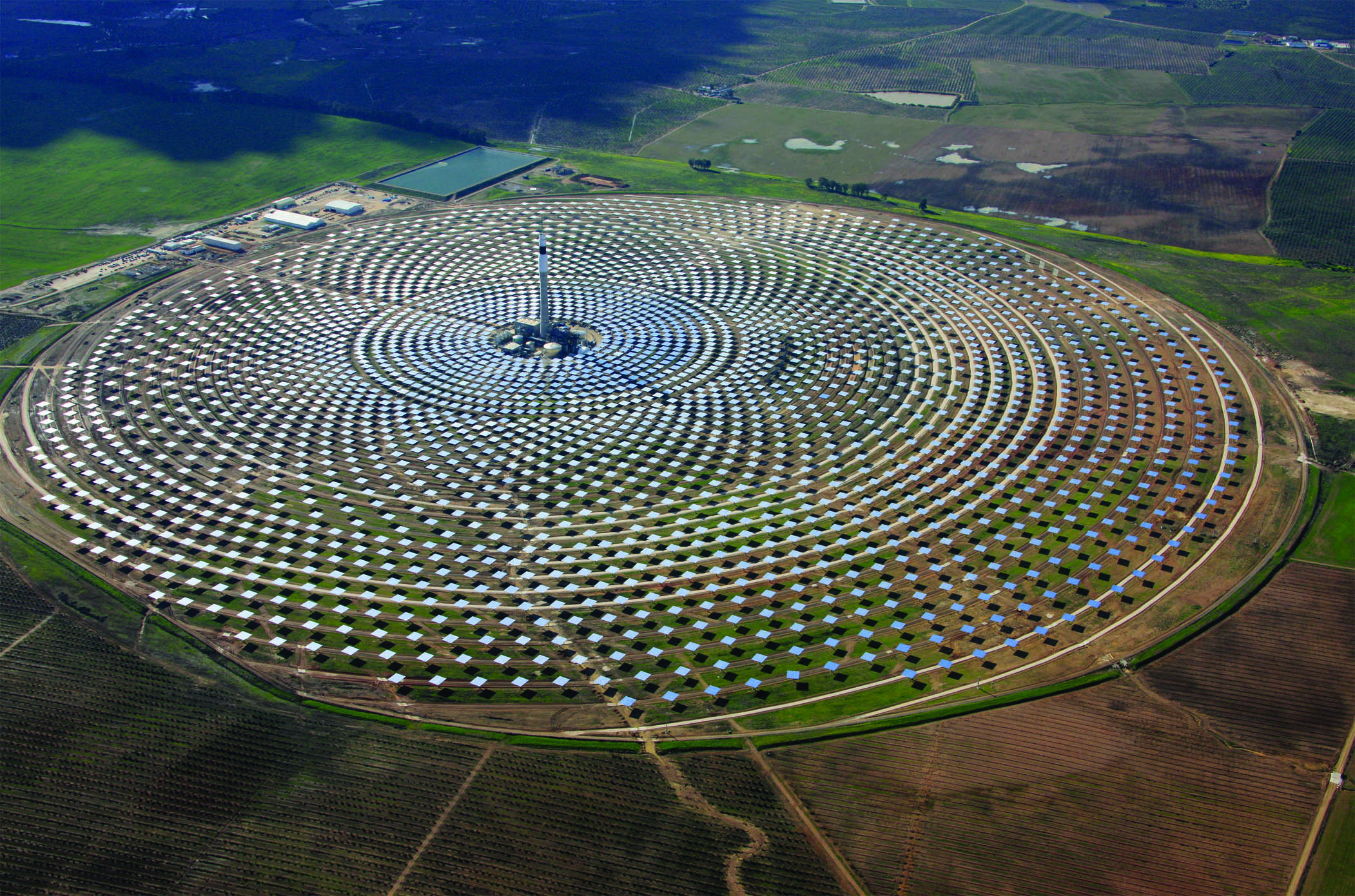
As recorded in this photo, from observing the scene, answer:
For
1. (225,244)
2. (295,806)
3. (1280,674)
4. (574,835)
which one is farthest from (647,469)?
(225,244)

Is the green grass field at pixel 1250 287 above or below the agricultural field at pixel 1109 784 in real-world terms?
above

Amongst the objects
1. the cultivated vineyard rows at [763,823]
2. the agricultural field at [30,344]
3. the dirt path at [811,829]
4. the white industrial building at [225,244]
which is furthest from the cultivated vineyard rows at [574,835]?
the white industrial building at [225,244]

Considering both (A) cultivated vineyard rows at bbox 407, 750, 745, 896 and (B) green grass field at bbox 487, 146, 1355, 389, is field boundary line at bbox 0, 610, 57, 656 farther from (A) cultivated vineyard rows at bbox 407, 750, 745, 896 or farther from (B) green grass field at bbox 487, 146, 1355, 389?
(B) green grass field at bbox 487, 146, 1355, 389

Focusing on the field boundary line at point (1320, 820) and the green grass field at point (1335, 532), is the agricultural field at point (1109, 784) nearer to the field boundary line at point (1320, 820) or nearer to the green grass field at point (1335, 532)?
the field boundary line at point (1320, 820)

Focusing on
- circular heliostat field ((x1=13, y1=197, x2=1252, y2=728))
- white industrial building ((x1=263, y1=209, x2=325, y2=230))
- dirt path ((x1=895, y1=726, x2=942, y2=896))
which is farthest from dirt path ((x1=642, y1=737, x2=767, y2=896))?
white industrial building ((x1=263, y1=209, x2=325, y2=230))

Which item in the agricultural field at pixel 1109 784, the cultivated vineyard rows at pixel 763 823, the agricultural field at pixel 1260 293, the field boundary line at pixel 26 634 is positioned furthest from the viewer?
the agricultural field at pixel 1260 293

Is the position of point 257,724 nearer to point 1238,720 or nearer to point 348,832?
point 348,832

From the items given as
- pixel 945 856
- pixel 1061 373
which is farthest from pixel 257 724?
pixel 1061 373
